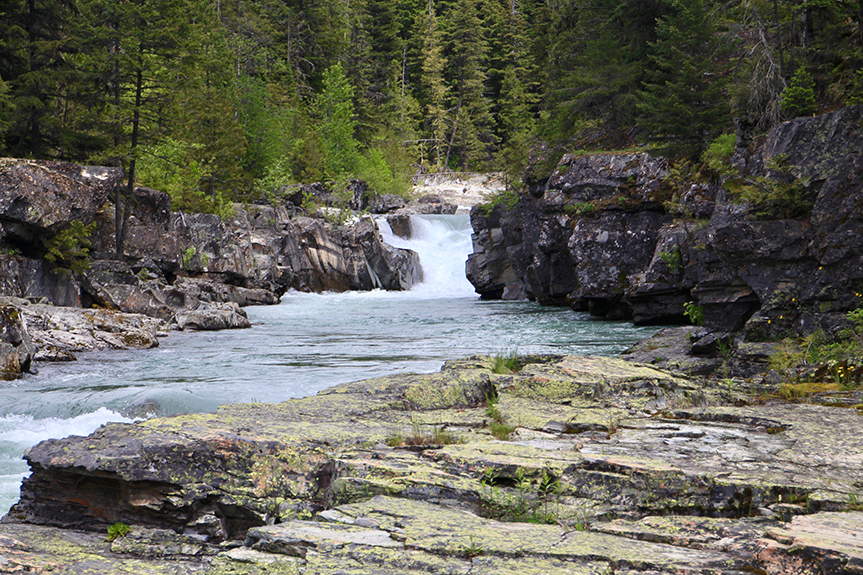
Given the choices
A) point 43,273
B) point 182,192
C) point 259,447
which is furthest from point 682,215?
point 182,192

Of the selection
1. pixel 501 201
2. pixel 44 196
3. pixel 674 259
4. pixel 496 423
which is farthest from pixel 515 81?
pixel 496 423

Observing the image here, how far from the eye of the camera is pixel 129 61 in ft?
78.3

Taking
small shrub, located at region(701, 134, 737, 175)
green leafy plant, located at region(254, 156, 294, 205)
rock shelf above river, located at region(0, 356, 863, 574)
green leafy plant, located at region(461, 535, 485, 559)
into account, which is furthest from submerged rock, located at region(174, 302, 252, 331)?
green leafy plant, located at region(254, 156, 294, 205)

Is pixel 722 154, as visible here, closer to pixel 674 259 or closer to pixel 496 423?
pixel 674 259

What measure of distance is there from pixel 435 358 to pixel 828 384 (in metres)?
8.21

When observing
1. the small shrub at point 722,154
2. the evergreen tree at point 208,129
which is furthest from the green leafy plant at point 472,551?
the evergreen tree at point 208,129

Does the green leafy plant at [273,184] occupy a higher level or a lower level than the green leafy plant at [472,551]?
higher

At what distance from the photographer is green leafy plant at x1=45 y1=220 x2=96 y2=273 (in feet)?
64.0

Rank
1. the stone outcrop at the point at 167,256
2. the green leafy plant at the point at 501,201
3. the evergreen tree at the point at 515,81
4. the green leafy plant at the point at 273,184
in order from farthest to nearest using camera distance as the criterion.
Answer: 1. the evergreen tree at the point at 515,81
2. the green leafy plant at the point at 273,184
3. the green leafy plant at the point at 501,201
4. the stone outcrop at the point at 167,256

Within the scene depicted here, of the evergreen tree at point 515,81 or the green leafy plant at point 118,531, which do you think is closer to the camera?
the green leafy plant at point 118,531

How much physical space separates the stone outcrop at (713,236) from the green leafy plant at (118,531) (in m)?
11.0

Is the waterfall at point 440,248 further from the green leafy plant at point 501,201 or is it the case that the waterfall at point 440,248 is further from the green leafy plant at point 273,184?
the green leafy plant at point 273,184

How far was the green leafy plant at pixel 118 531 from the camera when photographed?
4205 millimetres

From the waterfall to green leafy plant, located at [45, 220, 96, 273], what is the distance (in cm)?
1973
